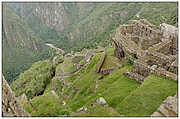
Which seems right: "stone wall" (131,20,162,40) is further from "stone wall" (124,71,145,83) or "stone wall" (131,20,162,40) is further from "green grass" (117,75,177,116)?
"green grass" (117,75,177,116)

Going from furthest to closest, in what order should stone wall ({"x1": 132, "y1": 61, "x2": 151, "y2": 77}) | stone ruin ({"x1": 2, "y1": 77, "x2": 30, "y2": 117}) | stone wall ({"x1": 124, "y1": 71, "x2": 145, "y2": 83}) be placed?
stone wall ({"x1": 124, "y1": 71, "x2": 145, "y2": 83})
stone wall ({"x1": 132, "y1": 61, "x2": 151, "y2": 77})
stone ruin ({"x1": 2, "y1": 77, "x2": 30, "y2": 117})

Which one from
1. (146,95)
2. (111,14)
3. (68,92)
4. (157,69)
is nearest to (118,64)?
(68,92)

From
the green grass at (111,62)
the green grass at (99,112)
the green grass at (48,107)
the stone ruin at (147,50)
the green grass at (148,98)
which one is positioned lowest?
the green grass at (48,107)

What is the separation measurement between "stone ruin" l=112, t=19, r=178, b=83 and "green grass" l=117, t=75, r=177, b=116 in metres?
1.29

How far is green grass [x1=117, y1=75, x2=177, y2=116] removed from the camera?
18038 mm

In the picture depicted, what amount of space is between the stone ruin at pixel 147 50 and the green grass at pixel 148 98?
4.22 feet

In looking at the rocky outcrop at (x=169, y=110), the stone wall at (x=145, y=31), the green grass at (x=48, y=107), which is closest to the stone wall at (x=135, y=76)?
the rocky outcrop at (x=169, y=110)

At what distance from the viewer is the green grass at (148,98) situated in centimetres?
1804

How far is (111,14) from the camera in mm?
197250

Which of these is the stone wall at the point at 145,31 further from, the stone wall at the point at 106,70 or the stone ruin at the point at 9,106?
the stone ruin at the point at 9,106

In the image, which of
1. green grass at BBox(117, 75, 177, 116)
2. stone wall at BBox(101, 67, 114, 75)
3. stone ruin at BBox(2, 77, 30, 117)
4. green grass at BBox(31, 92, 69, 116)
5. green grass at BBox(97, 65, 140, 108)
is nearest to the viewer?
stone ruin at BBox(2, 77, 30, 117)

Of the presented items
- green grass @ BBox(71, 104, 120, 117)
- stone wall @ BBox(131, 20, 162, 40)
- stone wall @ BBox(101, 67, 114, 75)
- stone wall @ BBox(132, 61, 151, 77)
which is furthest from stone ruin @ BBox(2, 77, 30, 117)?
stone wall @ BBox(131, 20, 162, 40)

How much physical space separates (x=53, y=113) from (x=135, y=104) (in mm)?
6455

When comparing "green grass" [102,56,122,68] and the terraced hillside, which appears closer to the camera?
the terraced hillside
